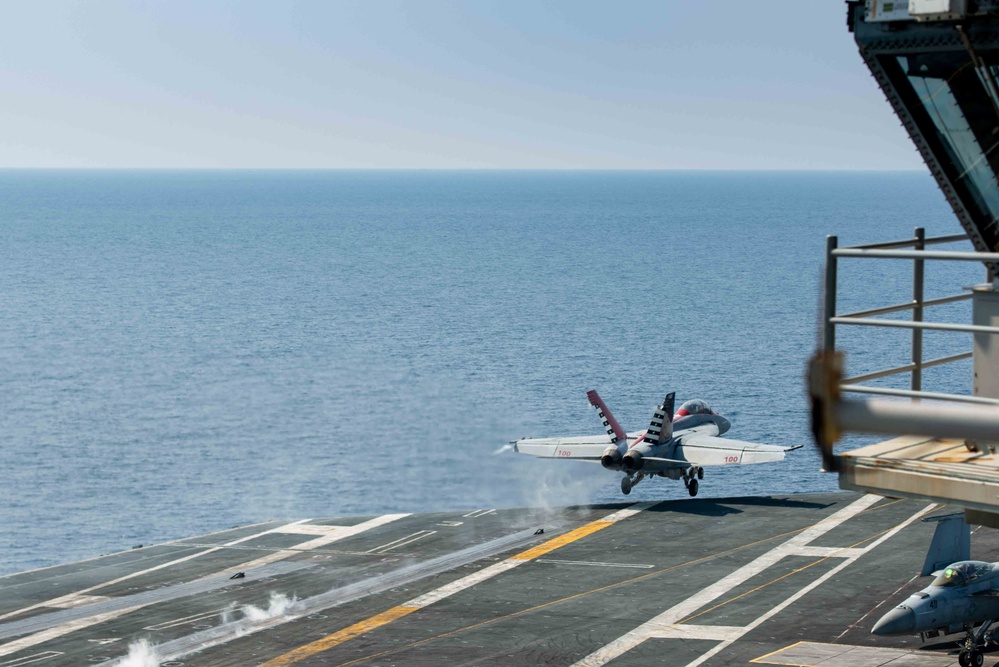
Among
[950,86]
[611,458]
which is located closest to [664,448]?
[611,458]

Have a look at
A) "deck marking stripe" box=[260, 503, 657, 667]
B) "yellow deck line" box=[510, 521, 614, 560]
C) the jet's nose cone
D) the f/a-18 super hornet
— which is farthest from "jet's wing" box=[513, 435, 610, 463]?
the jet's nose cone

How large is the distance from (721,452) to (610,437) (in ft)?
23.4

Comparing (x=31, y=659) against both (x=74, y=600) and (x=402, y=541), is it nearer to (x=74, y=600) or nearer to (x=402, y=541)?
(x=74, y=600)

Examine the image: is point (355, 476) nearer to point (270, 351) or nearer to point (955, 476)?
point (270, 351)

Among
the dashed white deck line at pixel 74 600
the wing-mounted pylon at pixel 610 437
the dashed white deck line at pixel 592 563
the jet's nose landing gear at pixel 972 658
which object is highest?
the wing-mounted pylon at pixel 610 437

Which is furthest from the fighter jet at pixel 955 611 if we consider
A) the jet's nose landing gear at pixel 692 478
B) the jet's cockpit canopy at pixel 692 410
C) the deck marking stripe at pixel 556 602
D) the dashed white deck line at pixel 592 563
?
the jet's cockpit canopy at pixel 692 410

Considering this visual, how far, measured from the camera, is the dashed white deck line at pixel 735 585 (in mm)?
56875

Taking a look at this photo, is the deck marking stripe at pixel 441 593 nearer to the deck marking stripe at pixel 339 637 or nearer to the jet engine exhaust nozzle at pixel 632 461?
the deck marking stripe at pixel 339 637

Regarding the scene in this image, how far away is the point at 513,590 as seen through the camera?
67.1 meters

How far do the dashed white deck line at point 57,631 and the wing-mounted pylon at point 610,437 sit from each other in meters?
30.1

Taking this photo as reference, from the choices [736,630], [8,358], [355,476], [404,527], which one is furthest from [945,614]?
[8,358]

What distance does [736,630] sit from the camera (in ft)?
194

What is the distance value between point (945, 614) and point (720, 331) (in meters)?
132

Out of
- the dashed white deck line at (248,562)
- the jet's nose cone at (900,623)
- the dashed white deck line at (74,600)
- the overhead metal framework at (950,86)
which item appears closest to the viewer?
the overhead metal framework at (950,86)
